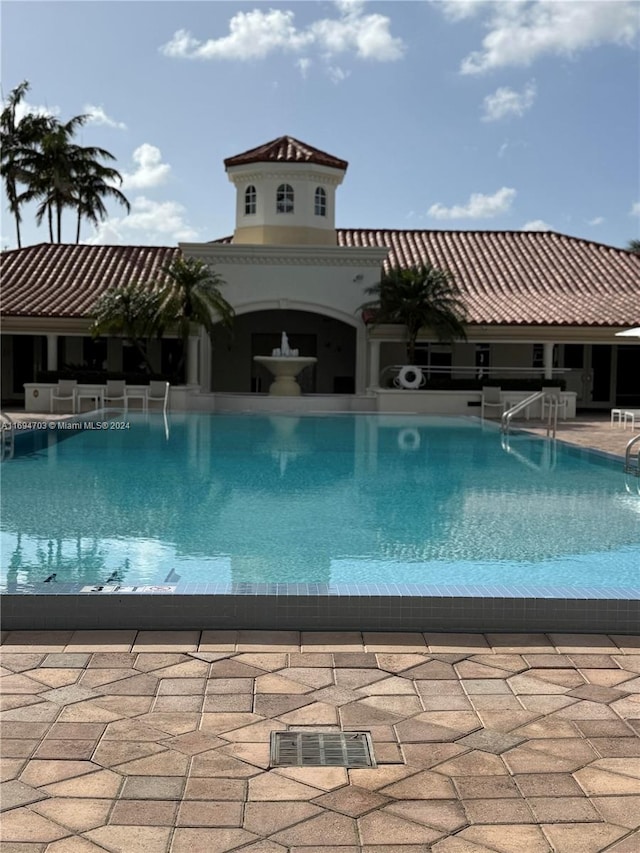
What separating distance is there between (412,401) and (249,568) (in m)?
18.1

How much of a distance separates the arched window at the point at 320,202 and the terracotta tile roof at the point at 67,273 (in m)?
4.89

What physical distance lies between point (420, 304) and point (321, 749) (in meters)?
22.3

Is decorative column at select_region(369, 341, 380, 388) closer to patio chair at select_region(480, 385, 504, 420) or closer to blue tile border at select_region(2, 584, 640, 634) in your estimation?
patio chair at select_region(480, 385, 504, 420)

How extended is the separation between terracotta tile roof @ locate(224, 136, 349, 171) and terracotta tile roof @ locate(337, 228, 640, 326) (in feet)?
10.8

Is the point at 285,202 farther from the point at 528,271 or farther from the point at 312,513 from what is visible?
the point at 312,513

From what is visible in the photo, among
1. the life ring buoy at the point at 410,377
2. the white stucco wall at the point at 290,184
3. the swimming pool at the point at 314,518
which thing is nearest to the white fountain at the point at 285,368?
the life ring buoy at the point at 410,377

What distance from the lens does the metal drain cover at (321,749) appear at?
3.80 metres

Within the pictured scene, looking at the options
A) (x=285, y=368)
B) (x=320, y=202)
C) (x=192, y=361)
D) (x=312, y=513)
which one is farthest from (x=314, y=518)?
(x=320, y=202)

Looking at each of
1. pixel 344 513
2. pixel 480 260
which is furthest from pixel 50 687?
pixel 480 260

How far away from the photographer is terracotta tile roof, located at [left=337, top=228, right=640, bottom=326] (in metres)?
26.6

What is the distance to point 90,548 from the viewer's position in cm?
820

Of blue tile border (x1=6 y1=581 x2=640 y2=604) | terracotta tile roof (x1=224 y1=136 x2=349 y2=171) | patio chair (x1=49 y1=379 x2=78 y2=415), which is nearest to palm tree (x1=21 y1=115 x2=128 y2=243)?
terracotta tile roof (x1=224 y1=136 x2=349 y2=171)

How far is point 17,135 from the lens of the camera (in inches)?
1654

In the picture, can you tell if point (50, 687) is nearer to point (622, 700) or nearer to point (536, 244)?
point (622, 700)
